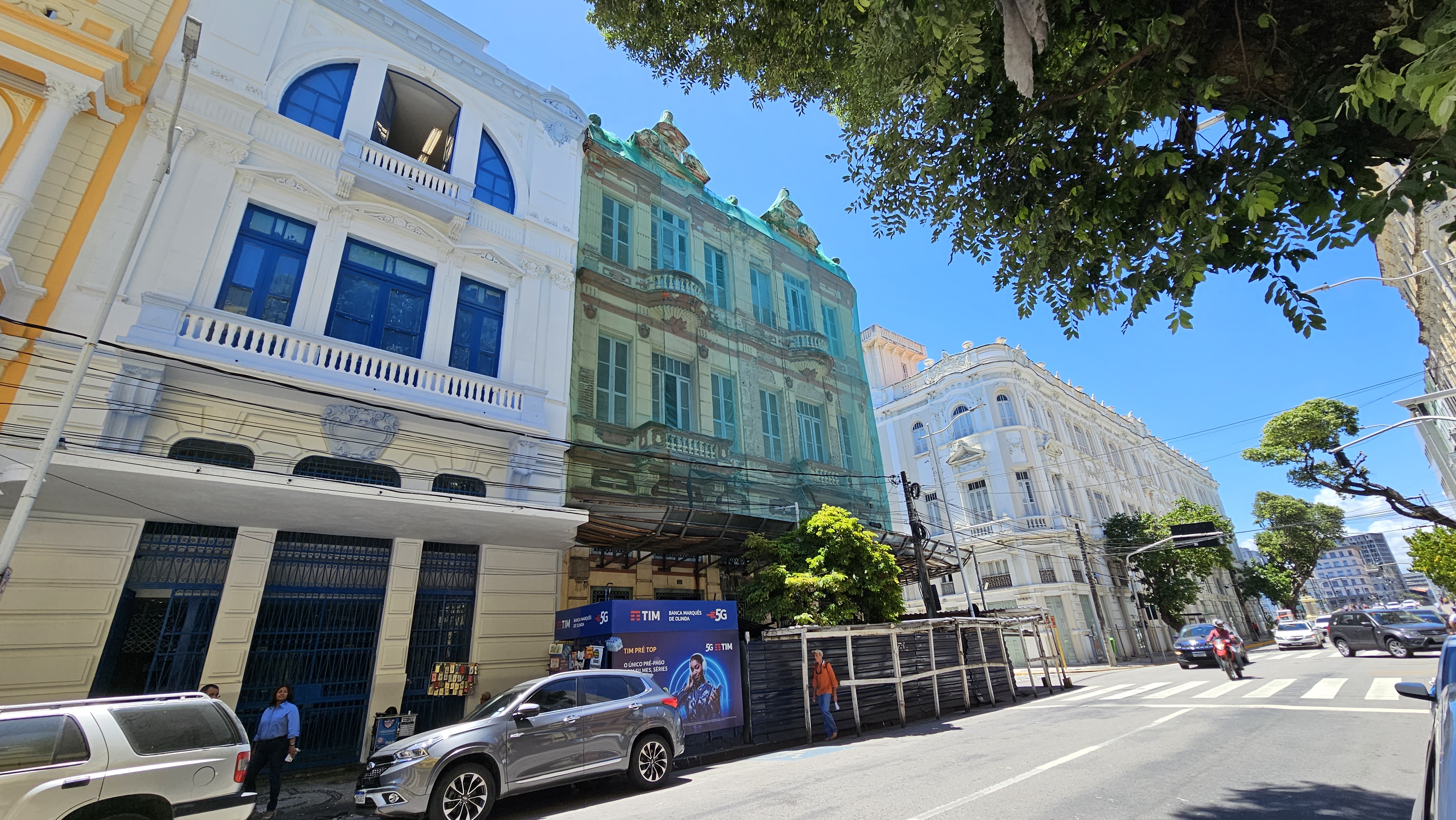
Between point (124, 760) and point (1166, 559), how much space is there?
135 ft

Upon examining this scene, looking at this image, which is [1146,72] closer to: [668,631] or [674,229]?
[668,631]

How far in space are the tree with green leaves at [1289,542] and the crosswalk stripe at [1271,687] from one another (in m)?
39.5

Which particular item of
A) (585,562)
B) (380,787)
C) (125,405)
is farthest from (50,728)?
(585,562)

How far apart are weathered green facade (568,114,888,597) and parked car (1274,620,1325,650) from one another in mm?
24369

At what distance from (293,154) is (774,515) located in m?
13.7

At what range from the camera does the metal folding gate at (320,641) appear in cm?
990

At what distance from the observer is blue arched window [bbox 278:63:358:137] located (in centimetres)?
1244

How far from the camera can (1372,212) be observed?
380cm

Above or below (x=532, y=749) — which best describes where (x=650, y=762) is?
below

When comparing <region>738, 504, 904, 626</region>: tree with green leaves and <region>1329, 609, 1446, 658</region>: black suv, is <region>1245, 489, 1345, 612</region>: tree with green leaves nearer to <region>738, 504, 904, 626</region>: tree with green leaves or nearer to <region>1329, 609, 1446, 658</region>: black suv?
<region>1329, 609, 1446, 658</region>: black suv

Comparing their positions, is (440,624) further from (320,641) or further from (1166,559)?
(1166,559)

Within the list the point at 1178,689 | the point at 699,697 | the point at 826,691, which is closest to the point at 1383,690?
the point at 1178,689

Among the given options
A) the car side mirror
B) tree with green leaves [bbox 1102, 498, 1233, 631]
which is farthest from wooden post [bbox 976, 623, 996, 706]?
tree with green leaves [bbox 1102, 498, 1233, 631]

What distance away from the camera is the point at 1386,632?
19.5m
